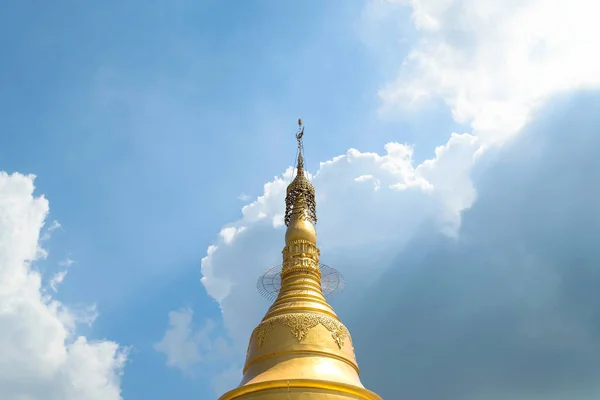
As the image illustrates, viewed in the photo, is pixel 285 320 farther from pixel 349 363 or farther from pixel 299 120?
pixel 299 120

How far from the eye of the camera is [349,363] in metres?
22.4

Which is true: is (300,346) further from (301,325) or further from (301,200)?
(301,200)

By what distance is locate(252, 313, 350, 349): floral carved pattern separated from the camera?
2234 centimetres

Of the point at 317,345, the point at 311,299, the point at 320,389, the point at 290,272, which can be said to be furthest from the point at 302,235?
the point at 320,389

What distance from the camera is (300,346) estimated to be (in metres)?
21.9

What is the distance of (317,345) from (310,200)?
9102mm

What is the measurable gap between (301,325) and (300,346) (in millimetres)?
835

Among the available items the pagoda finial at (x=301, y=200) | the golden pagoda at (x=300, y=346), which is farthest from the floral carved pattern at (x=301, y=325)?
Answer: the pagoda finial at (x=301, y=200)

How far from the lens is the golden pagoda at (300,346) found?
65.5 ft

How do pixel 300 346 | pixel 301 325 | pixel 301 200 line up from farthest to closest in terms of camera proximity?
pixel 301 200
pixel 301 325
pixel 300 346

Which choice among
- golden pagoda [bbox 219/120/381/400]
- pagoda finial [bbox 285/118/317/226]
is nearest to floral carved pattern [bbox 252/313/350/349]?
golden pagoda [bbox 219/120/381/400]

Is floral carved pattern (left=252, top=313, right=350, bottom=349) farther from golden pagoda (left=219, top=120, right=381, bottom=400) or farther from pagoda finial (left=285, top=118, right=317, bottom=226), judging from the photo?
pagoda finial (left=285, top=118, right=317, bottom=226)

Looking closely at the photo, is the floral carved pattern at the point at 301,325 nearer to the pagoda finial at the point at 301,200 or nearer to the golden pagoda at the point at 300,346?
the golden pagoda at the point at 300,346

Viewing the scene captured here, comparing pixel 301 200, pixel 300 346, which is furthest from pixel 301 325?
pixel 301 200
